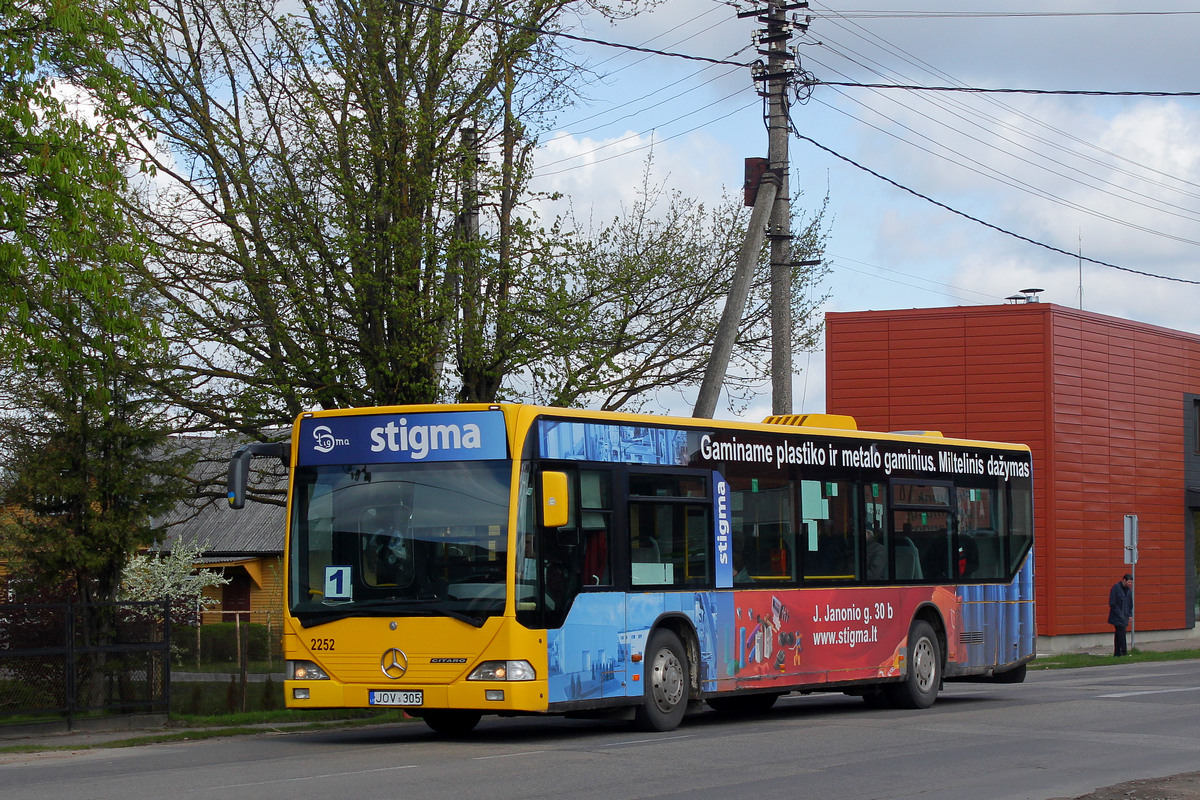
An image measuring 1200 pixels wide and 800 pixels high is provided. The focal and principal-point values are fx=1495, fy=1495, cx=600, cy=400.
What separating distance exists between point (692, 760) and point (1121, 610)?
20.8 metres

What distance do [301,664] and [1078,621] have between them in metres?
23.5

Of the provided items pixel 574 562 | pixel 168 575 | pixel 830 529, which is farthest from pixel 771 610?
pixel 168 575

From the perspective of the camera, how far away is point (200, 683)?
1797 centimetres

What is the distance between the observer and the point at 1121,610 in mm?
30172

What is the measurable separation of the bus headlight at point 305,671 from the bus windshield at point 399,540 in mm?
367

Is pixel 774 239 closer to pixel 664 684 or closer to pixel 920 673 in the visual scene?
pixel 920 673

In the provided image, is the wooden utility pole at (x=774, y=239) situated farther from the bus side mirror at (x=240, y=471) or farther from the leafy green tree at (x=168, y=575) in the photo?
the leafy green tree at (x=168, y=575)

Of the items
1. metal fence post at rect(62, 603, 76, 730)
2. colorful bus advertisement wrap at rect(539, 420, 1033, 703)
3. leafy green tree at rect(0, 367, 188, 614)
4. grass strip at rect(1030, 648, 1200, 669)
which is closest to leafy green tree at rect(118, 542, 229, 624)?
leafy green tree at rect(0, 367, 188, 614)

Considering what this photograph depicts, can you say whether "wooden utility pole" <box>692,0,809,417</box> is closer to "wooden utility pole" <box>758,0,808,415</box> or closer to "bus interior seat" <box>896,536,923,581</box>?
"wooden utility pole" <box>758,0,808,415</box>

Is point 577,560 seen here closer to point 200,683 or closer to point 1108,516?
point 200,683

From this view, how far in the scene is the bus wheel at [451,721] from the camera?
1437 centimetres

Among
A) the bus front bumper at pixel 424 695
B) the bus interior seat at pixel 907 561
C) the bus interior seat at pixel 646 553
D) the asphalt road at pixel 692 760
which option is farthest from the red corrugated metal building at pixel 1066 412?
the bus front bumper at pixel 424 695

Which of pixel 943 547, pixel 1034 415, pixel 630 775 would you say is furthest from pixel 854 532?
pixel 1034 415

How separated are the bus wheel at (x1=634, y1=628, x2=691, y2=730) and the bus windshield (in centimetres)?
206
